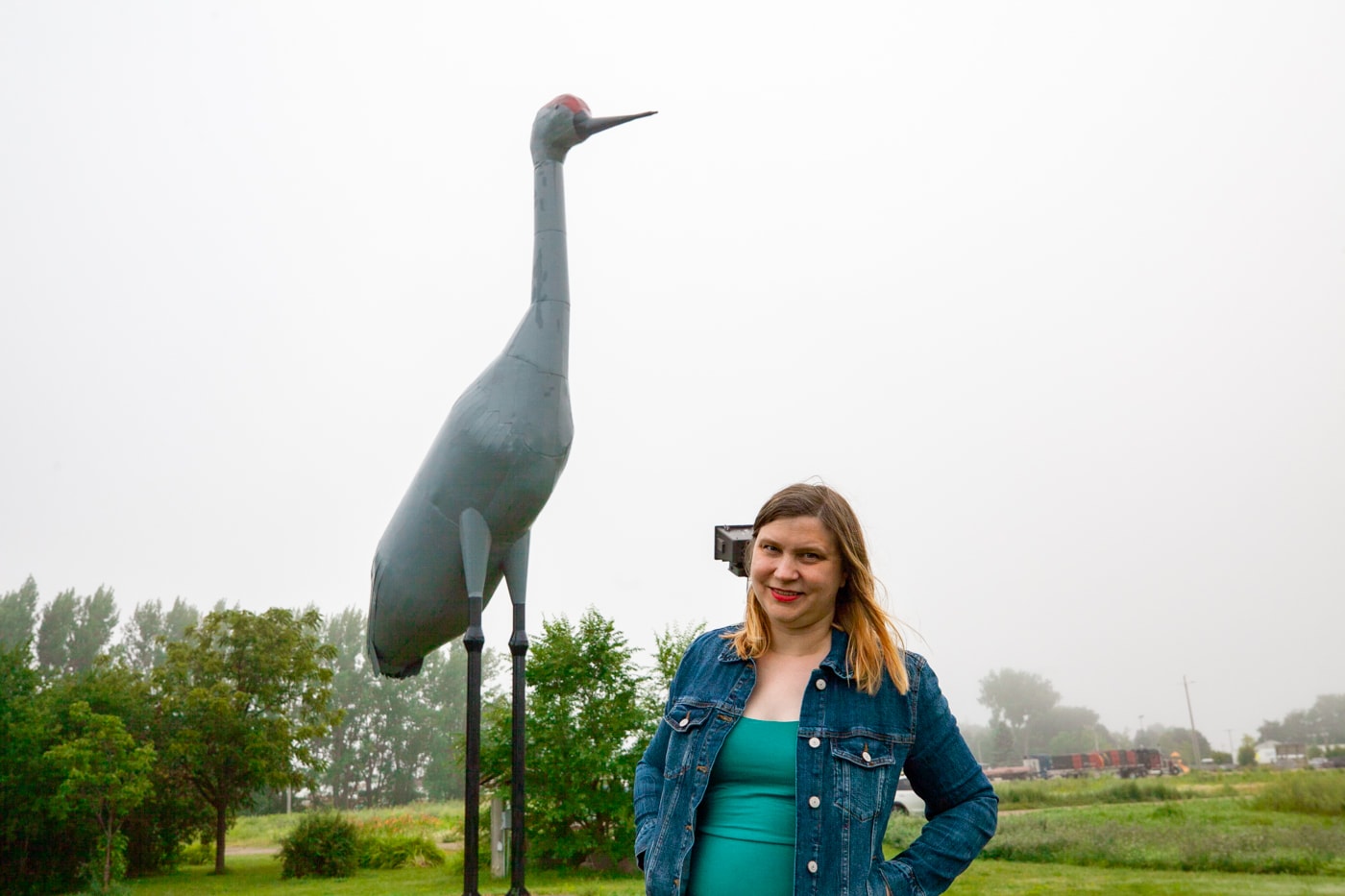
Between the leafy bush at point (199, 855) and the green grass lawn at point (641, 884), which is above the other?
the green grass lawn at point (641, 884)

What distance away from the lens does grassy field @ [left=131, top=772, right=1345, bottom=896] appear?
32.0 feet

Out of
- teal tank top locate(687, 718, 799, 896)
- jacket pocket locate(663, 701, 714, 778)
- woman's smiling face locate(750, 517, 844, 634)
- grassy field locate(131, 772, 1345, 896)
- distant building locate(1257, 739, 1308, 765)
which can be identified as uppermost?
woman's smiling face locate(750, 517, 844, 634)

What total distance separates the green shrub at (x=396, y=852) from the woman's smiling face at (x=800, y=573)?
16.1 m

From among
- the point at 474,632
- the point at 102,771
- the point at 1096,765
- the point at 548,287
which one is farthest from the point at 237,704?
the point at 1096,765

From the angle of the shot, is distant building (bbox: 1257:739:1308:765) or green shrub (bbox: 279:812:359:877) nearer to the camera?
green shrub (bbox: 279:812:359:877)

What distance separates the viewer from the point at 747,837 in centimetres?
165

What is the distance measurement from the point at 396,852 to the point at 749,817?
16.4 meters

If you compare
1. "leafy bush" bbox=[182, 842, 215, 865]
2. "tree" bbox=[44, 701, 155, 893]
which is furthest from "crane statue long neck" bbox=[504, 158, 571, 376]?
"leafy bush" bbox=[182, 842, 215, 865]

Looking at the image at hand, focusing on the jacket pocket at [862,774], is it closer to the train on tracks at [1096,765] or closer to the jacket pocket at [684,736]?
the jacket pocket at [684,736]

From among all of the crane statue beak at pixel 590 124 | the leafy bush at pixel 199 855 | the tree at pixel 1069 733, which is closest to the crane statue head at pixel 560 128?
the crane statue beak at pixel 590 124

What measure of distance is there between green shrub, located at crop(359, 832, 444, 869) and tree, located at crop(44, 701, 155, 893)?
3.81 meters

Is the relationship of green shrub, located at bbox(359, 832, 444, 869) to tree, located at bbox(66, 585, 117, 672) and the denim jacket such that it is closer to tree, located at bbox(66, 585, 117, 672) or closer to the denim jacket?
the denim jacket

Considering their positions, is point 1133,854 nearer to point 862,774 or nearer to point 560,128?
point 560,128

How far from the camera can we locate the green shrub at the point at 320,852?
15.0 m
